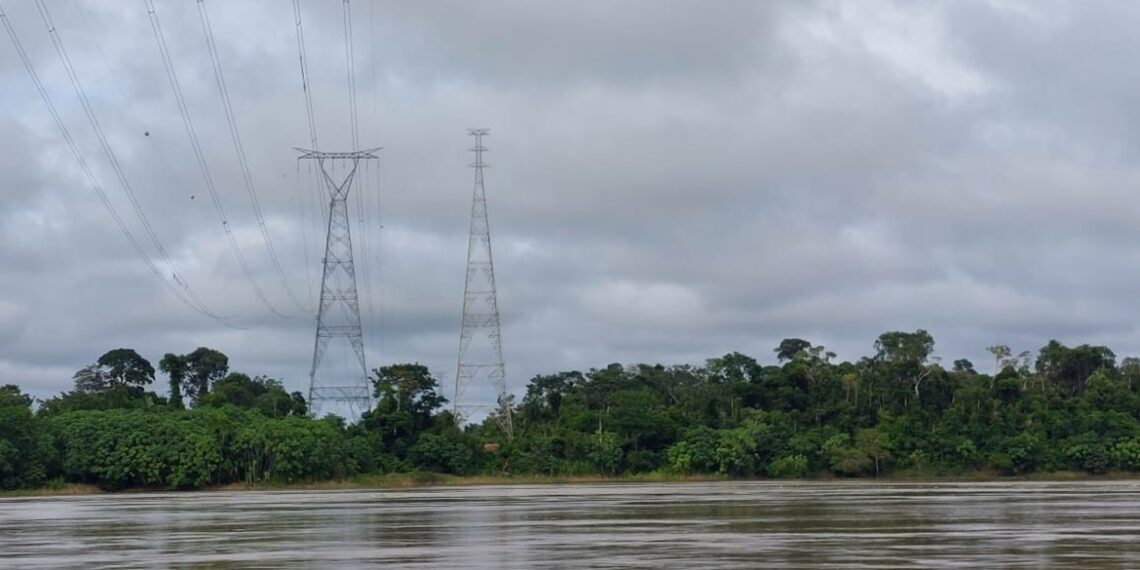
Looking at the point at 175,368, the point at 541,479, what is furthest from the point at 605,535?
the point at 175,368

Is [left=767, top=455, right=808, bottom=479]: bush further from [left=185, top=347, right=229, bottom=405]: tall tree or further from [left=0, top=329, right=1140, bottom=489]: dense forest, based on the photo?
[left=185, top=347, right=229, bottom=405]: tall tree


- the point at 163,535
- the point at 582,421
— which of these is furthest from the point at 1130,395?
the point at 163,535

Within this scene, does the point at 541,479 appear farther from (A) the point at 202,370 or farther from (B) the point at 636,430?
(A) the point at 202,370

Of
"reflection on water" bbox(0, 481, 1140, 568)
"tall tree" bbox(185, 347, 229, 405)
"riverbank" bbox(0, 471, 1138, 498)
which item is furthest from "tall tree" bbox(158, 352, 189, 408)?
"reflection on water" bbox(0, 481, 1140, 568)

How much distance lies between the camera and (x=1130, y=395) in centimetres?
13600

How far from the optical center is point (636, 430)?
443 ft

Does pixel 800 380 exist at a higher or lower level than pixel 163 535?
higher

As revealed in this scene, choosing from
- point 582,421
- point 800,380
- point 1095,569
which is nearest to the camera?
point 1095,569

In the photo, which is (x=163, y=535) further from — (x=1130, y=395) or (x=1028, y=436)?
(x=1130, y=395)

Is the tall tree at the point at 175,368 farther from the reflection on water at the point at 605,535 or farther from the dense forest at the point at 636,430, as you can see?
the reflection on water at the point at 605,535

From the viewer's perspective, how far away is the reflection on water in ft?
119

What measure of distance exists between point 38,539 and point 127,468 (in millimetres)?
68265

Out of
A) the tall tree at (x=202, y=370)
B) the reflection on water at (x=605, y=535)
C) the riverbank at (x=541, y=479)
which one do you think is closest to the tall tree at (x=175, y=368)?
the tall tree at (x=202, y=370)

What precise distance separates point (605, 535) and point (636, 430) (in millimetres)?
90078
